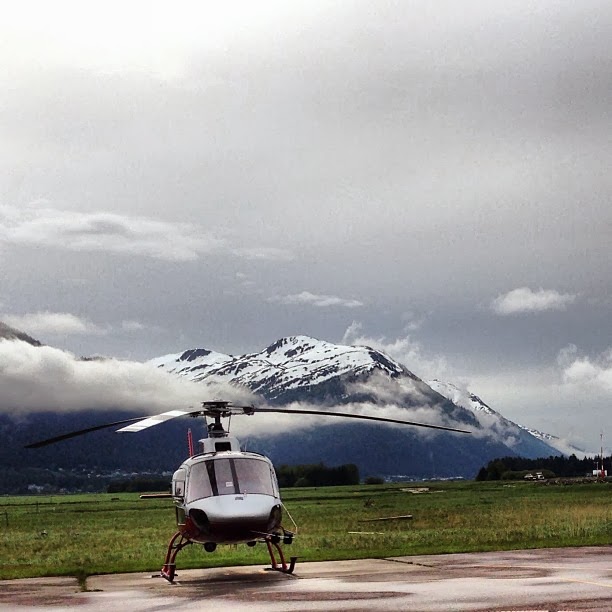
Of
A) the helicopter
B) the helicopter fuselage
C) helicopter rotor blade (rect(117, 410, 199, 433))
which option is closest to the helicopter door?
the helicopter

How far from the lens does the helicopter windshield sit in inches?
1062

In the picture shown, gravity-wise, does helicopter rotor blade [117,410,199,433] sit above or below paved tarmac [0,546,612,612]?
above

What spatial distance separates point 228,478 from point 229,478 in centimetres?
3

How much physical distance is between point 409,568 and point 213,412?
6897 mm

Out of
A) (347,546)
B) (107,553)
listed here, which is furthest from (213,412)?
(107,553)

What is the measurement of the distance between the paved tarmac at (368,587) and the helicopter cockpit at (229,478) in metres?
2.32

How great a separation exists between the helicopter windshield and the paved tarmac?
2335 mm

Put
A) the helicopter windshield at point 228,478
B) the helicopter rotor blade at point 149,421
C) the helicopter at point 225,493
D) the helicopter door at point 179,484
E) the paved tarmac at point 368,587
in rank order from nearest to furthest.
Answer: the paved tarmac at point 368,587 < the helicopter rotor blade at point 149,421 < the helicopter at point 225,493 < the helicopter windshield at point 228,478 < the helicopter door at point 179,484

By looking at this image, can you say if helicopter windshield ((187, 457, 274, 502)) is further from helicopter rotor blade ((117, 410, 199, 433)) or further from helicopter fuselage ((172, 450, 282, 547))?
helicopter rotor blade ((117, 410, 199, 433))

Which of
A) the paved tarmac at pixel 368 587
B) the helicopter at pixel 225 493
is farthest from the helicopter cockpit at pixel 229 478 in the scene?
the paved tarmac at pixel 368 587

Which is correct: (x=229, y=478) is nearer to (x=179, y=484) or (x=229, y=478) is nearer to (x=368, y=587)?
(x=179, y=484)

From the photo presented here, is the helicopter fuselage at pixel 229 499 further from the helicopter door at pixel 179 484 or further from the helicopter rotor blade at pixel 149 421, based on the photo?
the helicopter rotor blade at pixel 149 421

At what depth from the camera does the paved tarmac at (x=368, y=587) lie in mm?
21453

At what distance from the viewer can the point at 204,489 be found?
89.0 feet
